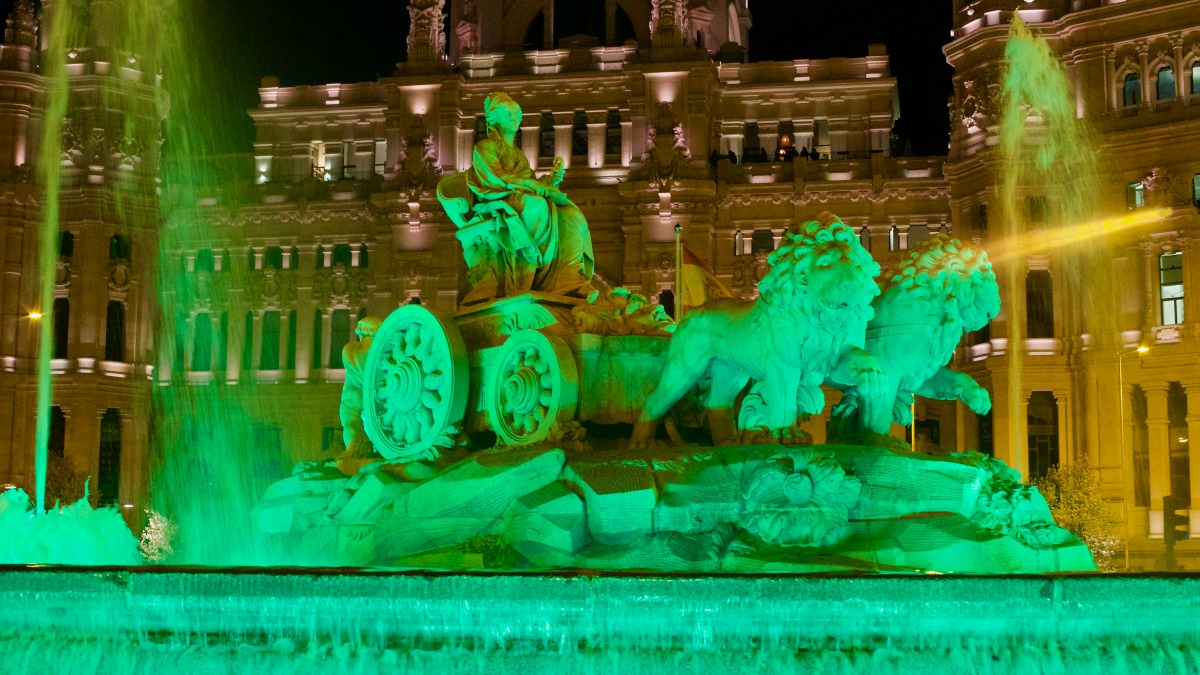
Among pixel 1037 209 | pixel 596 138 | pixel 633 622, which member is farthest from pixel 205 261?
pixel 633 622

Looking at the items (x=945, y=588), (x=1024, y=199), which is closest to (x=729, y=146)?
(x=1024, y=199)

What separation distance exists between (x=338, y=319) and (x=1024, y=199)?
27.6 meters

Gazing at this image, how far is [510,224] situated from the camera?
534 inches

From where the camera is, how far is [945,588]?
8.21m

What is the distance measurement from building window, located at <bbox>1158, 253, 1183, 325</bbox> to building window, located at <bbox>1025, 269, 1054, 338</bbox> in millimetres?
3613

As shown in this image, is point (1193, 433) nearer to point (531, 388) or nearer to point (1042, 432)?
point (1042, 432)

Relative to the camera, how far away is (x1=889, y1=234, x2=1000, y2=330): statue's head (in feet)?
39.6

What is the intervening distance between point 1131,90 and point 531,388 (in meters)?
42.8

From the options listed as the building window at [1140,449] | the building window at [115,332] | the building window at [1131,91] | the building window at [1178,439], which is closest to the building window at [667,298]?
the building window at [1140,449]

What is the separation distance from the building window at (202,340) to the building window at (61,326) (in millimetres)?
5149

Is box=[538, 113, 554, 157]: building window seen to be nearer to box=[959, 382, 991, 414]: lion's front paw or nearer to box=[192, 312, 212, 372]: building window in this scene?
box=[192, 312, 212, 372]: building window

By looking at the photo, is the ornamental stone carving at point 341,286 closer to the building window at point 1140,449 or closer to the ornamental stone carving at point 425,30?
the ornamental stone carving at point 425,30

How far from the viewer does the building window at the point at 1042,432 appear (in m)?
50.2

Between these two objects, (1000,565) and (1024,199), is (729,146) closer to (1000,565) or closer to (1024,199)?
(1024,199)
